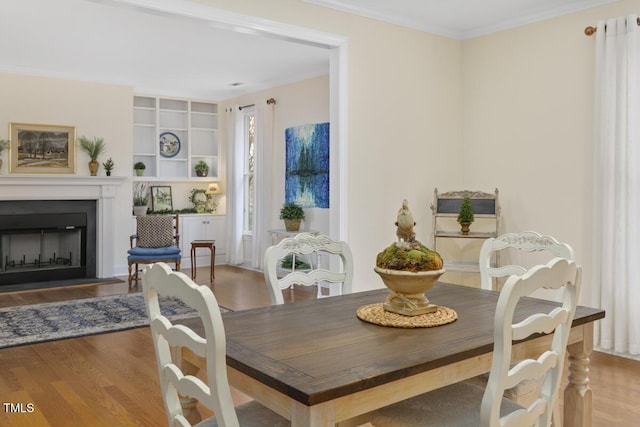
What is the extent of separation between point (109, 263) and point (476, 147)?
532 centimetres

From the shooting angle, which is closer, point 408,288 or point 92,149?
point 408,288

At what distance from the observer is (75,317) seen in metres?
5.34

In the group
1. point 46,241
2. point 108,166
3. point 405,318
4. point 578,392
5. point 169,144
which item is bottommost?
point 578,392

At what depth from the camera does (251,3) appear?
391 centimetres

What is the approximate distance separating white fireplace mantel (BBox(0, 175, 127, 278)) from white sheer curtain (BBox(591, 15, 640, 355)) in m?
6.11

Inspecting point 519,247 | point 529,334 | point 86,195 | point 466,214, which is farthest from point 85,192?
point 529,334

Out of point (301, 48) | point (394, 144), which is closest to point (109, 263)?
point (301, 48)

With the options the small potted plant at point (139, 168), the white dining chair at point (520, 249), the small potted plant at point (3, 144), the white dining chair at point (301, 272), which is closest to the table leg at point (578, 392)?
the white dining chair at point (520, 249)

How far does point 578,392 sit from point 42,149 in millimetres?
7152

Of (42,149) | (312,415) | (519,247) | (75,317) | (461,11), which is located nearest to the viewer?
(312,415)

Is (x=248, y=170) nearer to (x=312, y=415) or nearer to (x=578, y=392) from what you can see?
(x=578, y=392)

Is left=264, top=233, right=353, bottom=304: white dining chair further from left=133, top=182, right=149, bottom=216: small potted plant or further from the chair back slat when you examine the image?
left=133, top=182, right=149, bottom=216: small potted plant

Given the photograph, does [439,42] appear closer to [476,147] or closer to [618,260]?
[476,147]

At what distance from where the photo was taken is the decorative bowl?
1939 mm
